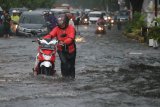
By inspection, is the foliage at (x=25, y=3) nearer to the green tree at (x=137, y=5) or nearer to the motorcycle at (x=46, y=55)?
the green tree at (x=137, y=5)

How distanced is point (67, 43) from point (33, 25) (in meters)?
23.9

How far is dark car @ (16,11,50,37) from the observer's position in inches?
1482

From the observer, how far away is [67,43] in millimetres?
14523

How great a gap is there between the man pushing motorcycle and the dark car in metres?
22.5

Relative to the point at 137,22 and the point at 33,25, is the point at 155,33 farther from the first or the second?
the point at 33,25

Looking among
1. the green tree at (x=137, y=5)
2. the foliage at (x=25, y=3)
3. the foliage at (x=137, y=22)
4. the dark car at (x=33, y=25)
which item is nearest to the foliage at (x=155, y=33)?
the foliage at (x=137, y=22)

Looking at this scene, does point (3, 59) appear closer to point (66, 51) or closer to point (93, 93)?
point (66, 51)

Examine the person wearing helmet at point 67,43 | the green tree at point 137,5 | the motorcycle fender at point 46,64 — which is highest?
the person wearing helmet at point 67,43

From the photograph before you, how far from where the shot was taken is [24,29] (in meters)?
38.2

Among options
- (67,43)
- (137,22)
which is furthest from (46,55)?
(137,22)

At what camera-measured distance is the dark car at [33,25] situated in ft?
124

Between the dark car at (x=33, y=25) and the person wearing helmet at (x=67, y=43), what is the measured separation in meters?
22.5

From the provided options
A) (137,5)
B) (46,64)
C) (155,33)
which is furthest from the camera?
(137,5)

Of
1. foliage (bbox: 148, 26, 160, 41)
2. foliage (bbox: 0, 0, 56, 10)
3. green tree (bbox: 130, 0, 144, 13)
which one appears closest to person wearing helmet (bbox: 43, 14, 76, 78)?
foliage (bbox: 148, 26, 160, 41)
